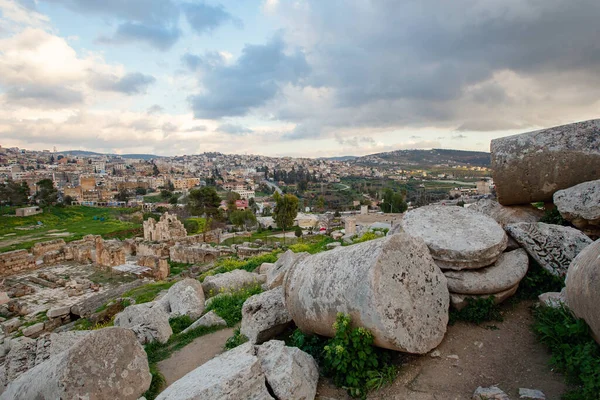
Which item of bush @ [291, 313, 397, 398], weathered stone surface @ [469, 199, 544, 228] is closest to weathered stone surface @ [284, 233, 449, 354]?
bush @ [291, 313, 397, 398]

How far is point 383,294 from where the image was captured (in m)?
4.41

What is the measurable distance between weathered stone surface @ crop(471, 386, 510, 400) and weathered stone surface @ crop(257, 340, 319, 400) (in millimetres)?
1934

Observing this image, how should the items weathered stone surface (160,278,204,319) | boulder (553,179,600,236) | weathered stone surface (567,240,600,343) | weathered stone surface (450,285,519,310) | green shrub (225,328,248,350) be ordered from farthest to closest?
weathered stone surface (160,278,204,319) < green shrub (225,328,248,350) < boulder (553,179,600,236) < weathered stone surface (450,285,519,310) < weathered stone surface (567,240,600,343)

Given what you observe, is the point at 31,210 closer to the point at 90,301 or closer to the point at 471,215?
the point at 90,301

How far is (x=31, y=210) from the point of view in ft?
179

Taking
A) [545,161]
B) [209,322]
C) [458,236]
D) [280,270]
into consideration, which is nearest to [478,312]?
[458,236]

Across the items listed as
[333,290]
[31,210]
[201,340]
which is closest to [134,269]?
[201,340]

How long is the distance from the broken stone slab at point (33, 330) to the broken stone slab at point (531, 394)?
16608 mm

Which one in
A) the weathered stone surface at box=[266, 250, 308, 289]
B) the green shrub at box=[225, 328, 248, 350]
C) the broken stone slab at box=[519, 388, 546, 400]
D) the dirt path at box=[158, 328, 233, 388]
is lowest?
the dirt path at box=[158, 328, 233, 388]

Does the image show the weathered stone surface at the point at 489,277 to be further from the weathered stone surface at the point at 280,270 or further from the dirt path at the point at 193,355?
the dirt path at the point at 193,355

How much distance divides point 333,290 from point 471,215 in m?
3.41

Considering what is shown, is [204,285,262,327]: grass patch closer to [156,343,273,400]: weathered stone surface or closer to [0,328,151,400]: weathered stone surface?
[0,328,151,400]: weathered stone surface

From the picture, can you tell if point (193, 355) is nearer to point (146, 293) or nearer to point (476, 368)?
point (476, 368)

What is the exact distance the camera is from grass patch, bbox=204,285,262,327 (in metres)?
8.12
